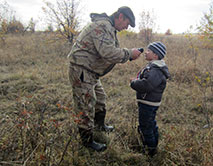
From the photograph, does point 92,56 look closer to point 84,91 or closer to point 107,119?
point 84,91

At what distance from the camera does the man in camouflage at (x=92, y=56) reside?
2.02m

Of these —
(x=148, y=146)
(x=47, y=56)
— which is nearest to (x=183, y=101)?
(x=148, y=146)

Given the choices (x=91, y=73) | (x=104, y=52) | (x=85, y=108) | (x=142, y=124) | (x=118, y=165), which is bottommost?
(x=118, y=165)

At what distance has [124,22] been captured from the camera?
7.30 feet

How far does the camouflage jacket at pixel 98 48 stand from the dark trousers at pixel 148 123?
2.38 ft

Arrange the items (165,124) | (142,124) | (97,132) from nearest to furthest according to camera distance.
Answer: (142,124) → (97,132) → (165,124)

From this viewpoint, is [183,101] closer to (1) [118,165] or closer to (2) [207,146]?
(2) [207,146]

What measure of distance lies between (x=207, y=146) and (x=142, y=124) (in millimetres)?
959

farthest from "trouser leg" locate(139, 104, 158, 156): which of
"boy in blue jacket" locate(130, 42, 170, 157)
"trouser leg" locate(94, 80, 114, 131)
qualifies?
"trouser leg" locate(94, 80, 114, 131)

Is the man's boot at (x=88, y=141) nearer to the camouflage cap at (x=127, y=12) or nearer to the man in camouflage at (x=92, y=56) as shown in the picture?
the man in camouflage at (x=92, y=56)

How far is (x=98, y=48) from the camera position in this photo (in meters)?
2.01

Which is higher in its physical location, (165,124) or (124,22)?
(124,22)

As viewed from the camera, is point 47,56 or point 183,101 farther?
point 47,56

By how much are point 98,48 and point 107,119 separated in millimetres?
1754
